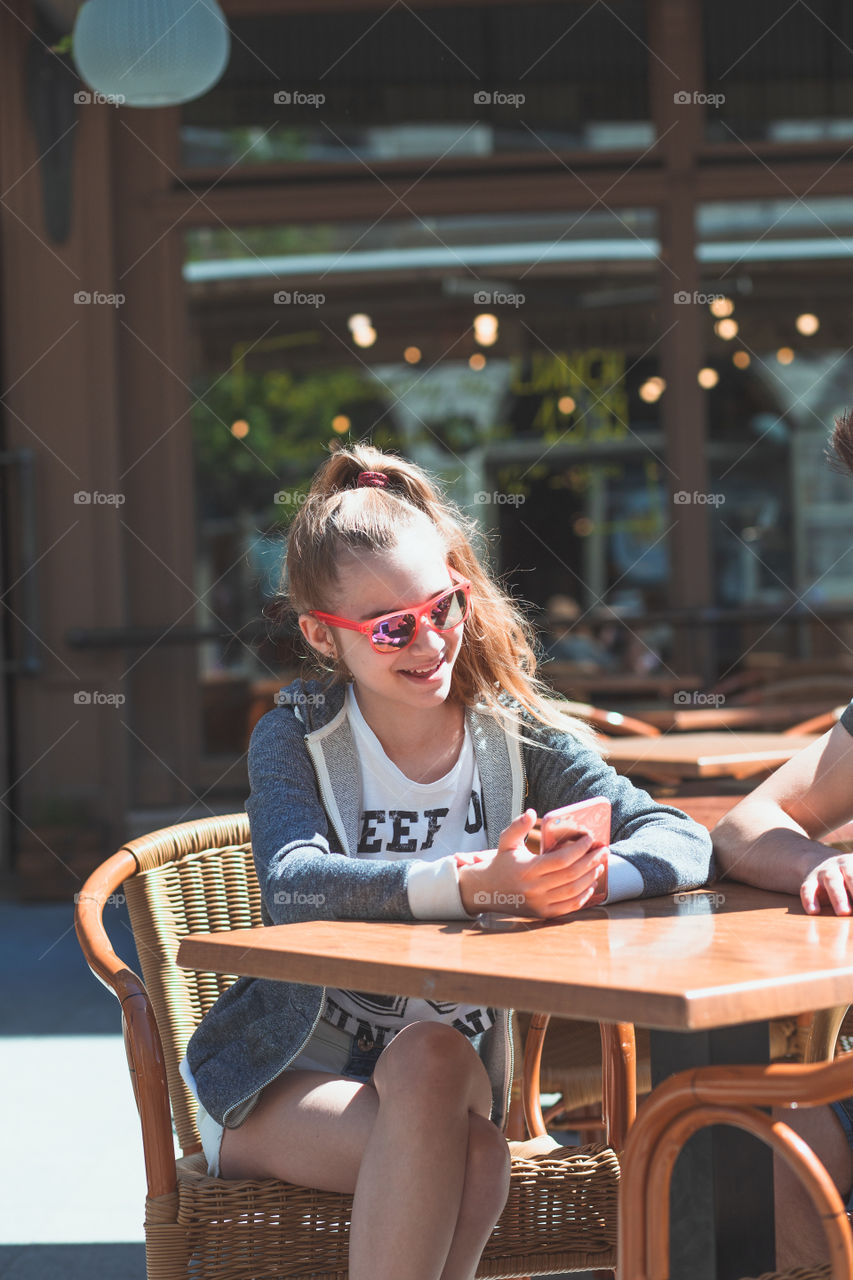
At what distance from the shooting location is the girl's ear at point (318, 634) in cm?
170

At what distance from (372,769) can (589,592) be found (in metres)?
5.79

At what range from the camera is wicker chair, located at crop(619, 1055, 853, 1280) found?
1096 millimetres

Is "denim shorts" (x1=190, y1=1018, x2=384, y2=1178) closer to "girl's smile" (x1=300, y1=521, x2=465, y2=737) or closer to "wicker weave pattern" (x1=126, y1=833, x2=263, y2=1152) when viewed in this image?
"wicker weave pattern" (x1=126, y1=833, x2=263, y2=1152)

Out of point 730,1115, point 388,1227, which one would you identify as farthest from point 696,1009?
point 388,1227

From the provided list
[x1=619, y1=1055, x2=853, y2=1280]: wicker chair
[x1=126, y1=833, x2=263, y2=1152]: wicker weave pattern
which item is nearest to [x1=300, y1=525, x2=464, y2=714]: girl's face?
[x1=126, y1=833, x2=263, y2=1152]: wicker weave pattern

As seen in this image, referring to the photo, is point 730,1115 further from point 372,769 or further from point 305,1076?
point 372,769

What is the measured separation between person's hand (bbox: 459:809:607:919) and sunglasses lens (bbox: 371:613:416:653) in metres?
0.31

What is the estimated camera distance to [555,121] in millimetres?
5891

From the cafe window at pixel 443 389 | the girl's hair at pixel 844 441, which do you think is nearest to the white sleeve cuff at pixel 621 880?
the girl's hair at pixel 844 441

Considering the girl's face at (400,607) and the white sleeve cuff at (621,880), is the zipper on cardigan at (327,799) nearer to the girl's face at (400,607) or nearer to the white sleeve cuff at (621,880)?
the girl's face at (400,607)

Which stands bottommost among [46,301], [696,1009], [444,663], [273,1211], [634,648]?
[273,1211]

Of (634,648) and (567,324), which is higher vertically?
(567,324)

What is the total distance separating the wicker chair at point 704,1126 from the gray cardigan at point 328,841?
353 millimetres

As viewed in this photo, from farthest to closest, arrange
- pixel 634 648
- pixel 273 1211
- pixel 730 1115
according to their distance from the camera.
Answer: pixel 634 648 → pixel 273 1211 → pixel 730 1115
